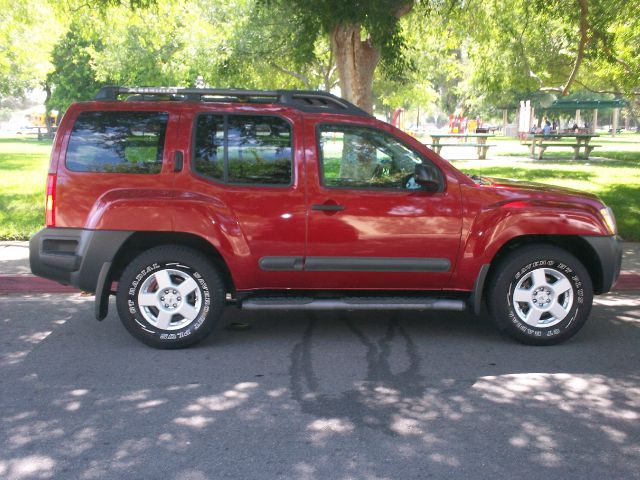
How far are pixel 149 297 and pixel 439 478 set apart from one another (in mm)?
3003

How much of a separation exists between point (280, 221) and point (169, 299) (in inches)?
43.4

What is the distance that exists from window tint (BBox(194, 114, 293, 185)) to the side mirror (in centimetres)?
104

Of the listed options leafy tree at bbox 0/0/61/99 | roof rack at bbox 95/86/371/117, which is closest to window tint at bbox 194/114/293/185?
roof rack at bbox 95/86/371/117

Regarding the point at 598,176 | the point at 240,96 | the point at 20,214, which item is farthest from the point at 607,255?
the point at 598,176

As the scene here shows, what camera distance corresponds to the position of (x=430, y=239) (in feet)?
19.3

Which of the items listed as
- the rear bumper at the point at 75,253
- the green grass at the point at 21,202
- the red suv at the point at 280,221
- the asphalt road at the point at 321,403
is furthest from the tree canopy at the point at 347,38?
the asphalt road at the point at 321,403

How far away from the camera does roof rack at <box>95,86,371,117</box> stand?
6035 millimetres

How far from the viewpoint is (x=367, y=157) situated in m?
6.02

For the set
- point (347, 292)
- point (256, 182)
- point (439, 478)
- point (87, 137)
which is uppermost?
point (87, 137)

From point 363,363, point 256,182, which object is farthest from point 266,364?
point 256,182

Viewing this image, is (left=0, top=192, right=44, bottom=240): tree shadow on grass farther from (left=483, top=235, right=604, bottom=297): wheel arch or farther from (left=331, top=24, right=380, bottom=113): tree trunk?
(left=483, top=235, right=604, bottom=297): wheel arch

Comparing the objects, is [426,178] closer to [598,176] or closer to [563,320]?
[563,320]

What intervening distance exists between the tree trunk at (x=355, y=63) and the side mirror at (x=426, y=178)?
6789mm

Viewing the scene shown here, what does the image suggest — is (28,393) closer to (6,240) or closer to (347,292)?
(347,292)
